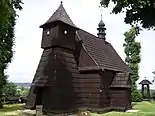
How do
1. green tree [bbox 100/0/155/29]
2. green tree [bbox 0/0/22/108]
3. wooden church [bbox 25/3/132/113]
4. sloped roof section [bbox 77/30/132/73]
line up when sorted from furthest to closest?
sloped roof section [bbox 77/30/132/73], wooden church [bbox 25/3/132/113], green tree [bbox 100/0/155/29], green tree [bbox 0/0/22/108]

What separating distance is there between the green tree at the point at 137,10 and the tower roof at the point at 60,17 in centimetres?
1167

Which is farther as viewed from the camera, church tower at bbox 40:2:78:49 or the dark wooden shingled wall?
the dark wooden shingled wall

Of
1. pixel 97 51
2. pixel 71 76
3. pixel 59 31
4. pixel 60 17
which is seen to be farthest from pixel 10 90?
pixel 60 17

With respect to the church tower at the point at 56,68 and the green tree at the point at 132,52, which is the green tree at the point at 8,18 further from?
the green tree at the point at 132,52

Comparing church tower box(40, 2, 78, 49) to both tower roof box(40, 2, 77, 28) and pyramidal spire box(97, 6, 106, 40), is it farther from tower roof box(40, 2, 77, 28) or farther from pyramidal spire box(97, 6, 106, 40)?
pyramidal spire box(97, 6, 106, 40)

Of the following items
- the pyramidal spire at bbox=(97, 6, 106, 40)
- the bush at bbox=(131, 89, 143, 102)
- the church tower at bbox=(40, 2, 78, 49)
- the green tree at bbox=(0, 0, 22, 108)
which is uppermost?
the pyramidal spire at bbox=(97, 6, 106, 40)

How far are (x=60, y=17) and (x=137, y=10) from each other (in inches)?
535

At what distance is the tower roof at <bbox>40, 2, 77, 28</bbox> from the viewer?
90.2 ft

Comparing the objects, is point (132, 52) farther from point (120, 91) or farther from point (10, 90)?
point (10, 90)

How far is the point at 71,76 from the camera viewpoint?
88.8 feet

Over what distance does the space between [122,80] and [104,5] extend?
16.5 meters

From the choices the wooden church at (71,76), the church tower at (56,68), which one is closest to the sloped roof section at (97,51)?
the wooden church at (71,76)

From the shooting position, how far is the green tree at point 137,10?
14.5 metres

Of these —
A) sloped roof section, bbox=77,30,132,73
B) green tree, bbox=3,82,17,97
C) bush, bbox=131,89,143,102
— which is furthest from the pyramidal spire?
green tree, bbox=3,82,17,97
